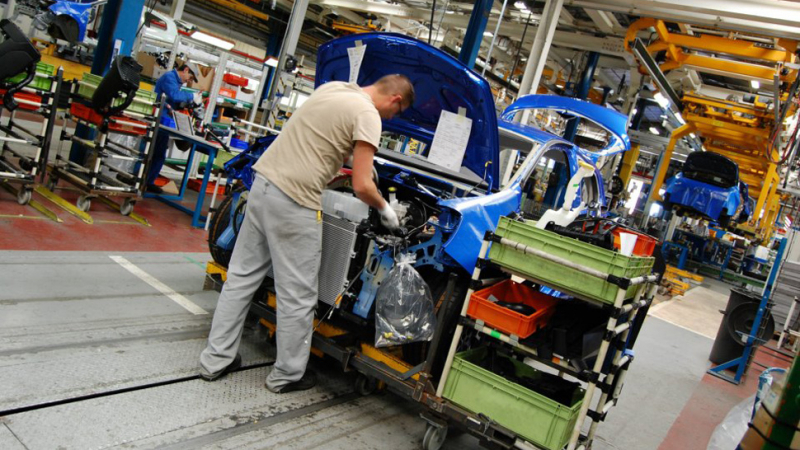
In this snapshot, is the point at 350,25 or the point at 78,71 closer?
the point at 78,71

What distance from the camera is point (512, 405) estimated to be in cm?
250

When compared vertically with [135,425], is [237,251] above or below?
above

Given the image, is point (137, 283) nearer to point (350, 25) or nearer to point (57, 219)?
point (57, 219)

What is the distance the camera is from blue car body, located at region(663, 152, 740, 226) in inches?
425

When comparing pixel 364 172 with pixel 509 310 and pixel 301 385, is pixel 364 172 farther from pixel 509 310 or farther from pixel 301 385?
pixel 301 385

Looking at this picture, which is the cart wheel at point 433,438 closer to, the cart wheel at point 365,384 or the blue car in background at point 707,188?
the cart wheel at point 365,384

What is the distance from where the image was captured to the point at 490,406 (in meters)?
2.55

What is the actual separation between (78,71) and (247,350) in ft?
25.8

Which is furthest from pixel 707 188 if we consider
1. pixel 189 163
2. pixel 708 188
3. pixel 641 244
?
pixel 189 163

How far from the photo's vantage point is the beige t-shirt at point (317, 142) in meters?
2.66

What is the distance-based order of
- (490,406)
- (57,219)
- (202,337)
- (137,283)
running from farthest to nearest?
1. (57,219)
2. (137,283)
3. (202,337)
4. (490,406)

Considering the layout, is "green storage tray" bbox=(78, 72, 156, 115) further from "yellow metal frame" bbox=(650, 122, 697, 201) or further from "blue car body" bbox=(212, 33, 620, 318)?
"yellow metal frame" bbox=(650, 122, 697, 201)

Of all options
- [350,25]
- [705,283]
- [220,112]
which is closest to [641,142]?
[705,283]

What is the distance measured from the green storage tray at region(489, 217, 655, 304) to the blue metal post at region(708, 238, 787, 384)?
382 cm
